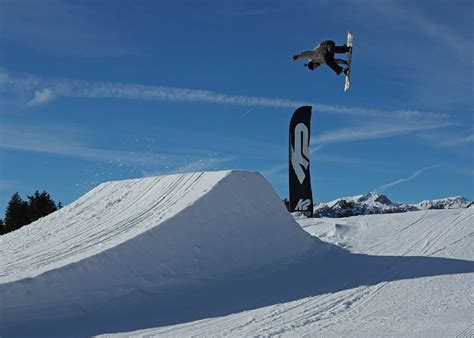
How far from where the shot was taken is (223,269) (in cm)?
1173

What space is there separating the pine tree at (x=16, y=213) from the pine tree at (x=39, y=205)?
481mm

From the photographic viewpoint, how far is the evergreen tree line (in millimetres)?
36469

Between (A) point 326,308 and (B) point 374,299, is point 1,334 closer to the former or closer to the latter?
(A) point 326,308

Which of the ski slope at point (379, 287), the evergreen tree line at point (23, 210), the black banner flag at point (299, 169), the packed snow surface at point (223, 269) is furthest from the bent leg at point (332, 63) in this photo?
the evergreen tree line at point (23, 210)

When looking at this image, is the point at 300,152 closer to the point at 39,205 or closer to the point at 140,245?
the point at 140,245

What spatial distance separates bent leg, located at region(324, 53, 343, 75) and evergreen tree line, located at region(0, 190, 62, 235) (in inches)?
1084

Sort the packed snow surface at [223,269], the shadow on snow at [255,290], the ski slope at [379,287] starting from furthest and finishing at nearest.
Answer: the shadow on snow at [255,290], the packed snow surface at [223,269], the ski slope at [379,287]

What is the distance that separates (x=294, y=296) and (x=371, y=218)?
700cm

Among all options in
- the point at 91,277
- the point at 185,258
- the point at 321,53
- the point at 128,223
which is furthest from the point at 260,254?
the point at 321,53

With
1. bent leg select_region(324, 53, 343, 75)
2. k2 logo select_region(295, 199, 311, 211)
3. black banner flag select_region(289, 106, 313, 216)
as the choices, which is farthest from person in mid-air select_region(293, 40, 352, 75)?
k2 logo select_region(295, 199, 311, 211)

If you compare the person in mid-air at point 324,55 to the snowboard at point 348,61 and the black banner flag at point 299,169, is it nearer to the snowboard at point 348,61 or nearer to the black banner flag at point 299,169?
the snowboard at point 348,61

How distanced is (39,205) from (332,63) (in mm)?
29396

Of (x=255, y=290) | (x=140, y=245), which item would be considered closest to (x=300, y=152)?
(x=255, y=290)

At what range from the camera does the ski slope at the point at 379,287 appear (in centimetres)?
834
